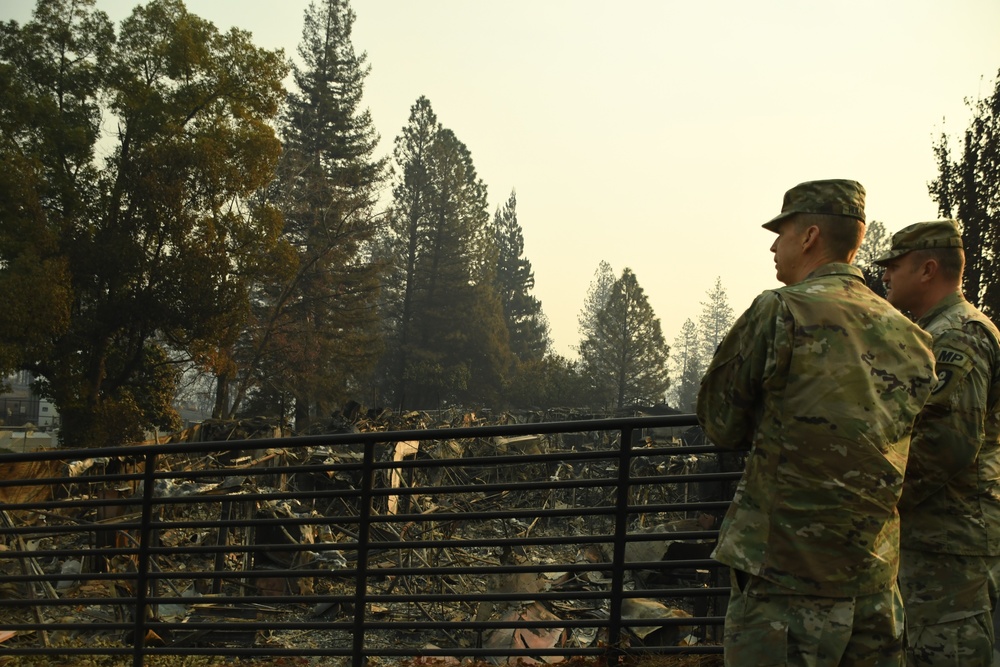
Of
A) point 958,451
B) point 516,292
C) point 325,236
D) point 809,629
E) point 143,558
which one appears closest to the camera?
point 809,629

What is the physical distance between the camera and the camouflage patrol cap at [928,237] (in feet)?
10.0

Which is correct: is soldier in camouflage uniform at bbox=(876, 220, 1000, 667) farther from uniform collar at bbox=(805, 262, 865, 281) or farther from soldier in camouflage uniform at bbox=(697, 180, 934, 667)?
uniform collar at bbox=(805, 262, 865, 281)

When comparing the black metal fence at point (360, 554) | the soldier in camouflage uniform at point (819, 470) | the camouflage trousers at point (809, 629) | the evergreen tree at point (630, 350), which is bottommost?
the black metal fence at point (360, 554)

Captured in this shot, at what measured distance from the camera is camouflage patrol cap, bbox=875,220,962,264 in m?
3.06

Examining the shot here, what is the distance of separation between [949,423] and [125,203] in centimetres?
3117

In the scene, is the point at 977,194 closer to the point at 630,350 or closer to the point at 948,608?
the point at 948,608

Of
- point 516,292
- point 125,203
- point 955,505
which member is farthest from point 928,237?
point 516,292

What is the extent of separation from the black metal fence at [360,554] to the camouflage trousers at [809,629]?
3.12ft

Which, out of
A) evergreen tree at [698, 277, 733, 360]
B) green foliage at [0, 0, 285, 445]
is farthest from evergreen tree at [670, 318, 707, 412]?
green foliage at [0, 0, 285, 445]

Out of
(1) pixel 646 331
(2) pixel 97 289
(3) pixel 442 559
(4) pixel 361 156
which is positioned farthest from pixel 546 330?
(3) pixel 442 559

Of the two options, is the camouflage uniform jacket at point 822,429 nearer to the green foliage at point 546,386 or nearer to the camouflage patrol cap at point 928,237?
the camouflage patrol cap at point 928,237

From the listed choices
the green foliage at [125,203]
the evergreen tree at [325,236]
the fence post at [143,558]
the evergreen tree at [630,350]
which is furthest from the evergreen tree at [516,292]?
the fence post at [143,558]

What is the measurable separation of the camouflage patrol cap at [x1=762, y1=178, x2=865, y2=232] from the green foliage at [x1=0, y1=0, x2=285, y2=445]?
92.6 feet

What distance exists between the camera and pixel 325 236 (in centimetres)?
4928
